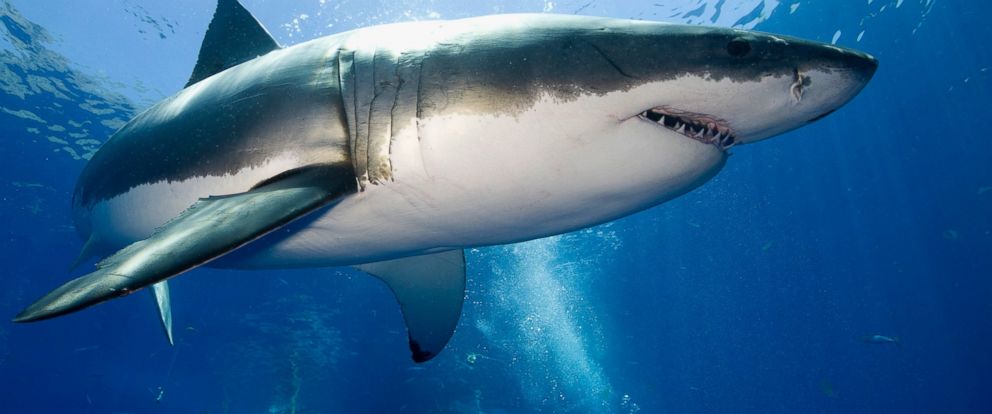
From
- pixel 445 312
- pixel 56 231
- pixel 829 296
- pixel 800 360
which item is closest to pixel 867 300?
pixel 829 296

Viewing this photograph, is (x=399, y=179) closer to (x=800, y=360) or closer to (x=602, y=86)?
(x=602, y=86)

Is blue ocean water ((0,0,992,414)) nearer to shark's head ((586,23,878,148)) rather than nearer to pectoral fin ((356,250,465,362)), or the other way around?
pectoral fin ((356,250,465,362))

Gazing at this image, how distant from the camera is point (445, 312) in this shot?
13.5 ft

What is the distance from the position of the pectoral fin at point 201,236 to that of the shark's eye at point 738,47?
1.59 metres

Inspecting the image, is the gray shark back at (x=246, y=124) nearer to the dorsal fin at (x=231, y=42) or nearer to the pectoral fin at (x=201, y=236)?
the pectoral fin at (x=201, y=236)

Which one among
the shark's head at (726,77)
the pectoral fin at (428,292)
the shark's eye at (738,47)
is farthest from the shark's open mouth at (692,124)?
the pectoral fin at (428,292)

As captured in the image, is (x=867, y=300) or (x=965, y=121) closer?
(x=965, y=121)

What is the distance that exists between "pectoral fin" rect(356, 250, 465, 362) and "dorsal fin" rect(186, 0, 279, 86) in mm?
1998

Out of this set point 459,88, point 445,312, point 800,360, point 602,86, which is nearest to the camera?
point 602,86

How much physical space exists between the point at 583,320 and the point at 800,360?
30.4 meters

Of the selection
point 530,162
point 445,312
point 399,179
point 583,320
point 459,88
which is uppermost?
point 459,88

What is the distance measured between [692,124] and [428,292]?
2.80 meters

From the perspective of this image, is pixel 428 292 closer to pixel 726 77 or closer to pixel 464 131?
pixel 464 131

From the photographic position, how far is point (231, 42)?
3.94 meters
